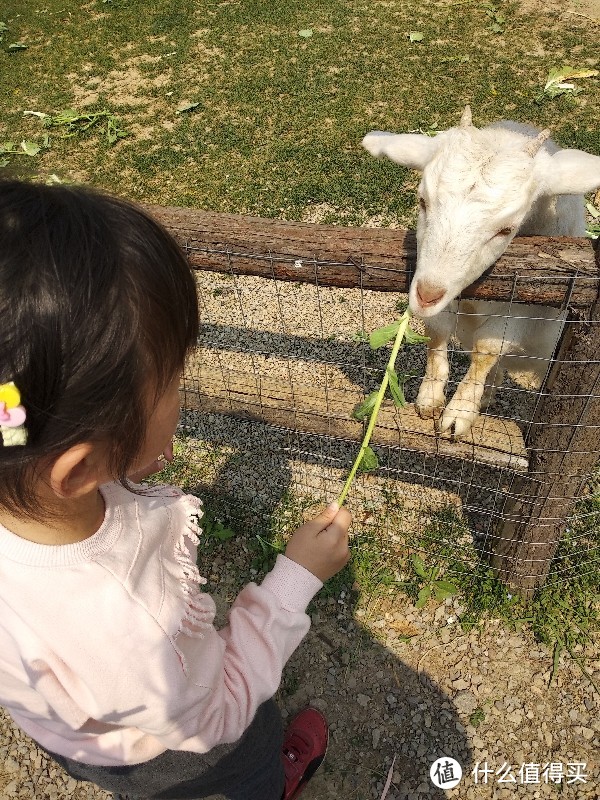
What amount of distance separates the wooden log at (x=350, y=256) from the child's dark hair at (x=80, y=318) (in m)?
1.08

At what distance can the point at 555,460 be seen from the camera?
2.46 meters

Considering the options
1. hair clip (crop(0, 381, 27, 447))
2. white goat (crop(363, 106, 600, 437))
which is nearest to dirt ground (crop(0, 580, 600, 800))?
white goat (crop(363, 106, 600, 437))

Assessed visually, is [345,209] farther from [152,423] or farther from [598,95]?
[152,423]

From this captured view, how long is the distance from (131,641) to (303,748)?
1689 mm

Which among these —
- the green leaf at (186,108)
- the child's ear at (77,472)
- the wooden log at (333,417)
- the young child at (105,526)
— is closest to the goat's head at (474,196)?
the wooden log at (333,417)

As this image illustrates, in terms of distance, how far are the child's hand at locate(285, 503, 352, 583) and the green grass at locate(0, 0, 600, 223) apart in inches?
162

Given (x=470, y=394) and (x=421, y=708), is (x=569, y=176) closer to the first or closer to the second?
(x=470, y=394)

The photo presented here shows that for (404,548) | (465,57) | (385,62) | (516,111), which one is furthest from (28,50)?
(404,548)

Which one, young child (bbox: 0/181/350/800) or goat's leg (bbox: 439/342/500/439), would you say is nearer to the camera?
young child (bbox: 0/181/350/800)

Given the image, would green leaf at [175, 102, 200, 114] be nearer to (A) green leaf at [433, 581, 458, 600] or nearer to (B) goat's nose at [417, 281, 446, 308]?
(B) goat's nose at [417, 281, 446, 308]

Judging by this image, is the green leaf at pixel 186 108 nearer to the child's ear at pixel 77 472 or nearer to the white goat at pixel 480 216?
the white goat at pixel 480 216

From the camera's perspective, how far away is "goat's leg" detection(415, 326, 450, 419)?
333 cm

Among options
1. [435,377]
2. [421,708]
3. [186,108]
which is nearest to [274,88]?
[186,108]

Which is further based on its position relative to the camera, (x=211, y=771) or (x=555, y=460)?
A: (x=555, y=460)
